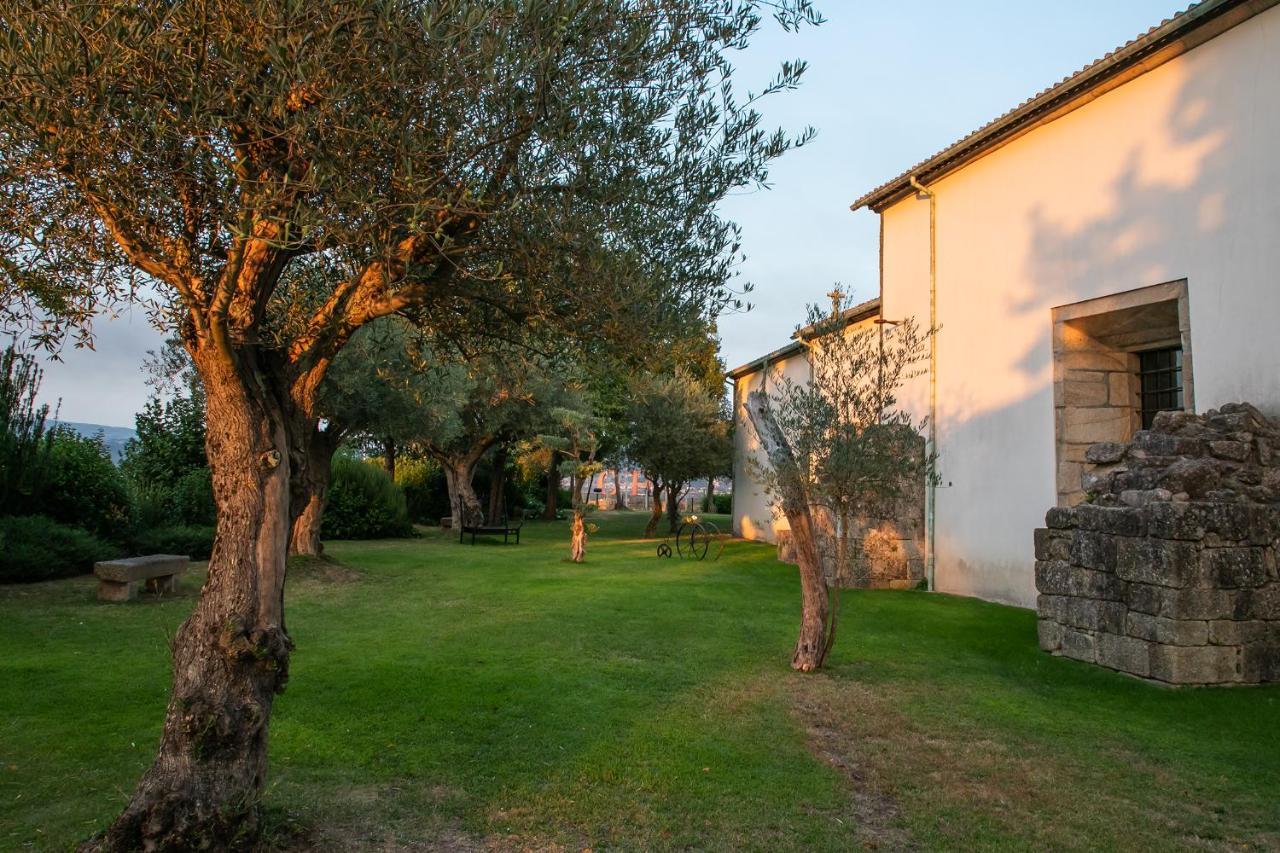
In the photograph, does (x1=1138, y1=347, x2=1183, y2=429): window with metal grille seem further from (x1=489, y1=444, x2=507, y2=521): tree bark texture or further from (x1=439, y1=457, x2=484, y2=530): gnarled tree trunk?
(x1=489, y1=444, x2=507, y2=521): tree bark texture

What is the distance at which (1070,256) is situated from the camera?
37.7 feet

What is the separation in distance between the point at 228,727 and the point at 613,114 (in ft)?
12.5

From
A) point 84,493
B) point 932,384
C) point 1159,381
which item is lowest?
point 84,493

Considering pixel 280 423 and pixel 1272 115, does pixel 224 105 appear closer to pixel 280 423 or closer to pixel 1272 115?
pixel 280 423

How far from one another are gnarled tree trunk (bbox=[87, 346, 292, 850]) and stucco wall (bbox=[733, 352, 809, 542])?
64.6 ft

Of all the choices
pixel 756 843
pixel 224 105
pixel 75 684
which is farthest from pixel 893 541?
pixel 224 105

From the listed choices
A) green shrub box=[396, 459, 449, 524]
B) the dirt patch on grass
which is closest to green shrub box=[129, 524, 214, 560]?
the dirt patch on grass

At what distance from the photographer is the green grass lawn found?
450 cm

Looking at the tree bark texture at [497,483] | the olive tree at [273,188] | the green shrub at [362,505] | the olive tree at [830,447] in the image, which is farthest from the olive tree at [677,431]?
the olive tree at [273,188]

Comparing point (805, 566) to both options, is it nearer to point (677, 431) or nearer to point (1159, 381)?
point (1159, 381)

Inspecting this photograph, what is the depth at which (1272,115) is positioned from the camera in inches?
345

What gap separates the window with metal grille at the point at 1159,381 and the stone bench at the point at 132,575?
14323mm

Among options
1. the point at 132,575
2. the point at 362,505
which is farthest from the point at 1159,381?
the point at 362,505

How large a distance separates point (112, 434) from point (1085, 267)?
20.3 m
